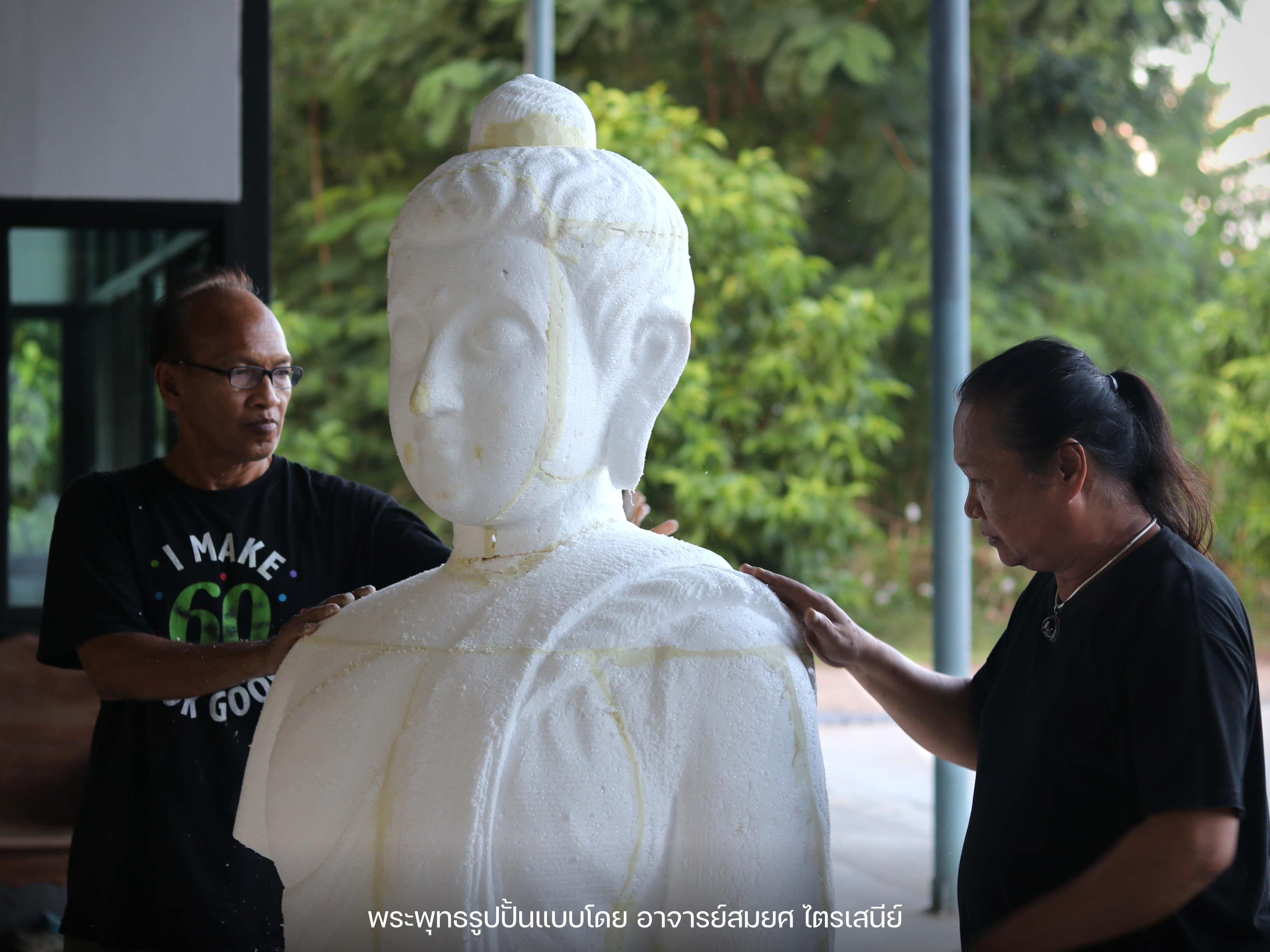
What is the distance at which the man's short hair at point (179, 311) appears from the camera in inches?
86.3

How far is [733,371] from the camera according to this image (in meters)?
7.21

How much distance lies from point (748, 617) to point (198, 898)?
1.16 meters

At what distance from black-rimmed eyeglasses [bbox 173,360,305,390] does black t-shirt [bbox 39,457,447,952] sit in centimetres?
17

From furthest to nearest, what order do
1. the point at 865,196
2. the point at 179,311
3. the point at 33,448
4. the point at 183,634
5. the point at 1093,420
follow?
the point at 865,196
the point at 33,448
the point at 179,311
the point at 183,634
the point at 1093,420

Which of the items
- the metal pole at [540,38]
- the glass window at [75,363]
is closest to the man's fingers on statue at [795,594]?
the glass window at [75,363]

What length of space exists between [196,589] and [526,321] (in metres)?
0.96

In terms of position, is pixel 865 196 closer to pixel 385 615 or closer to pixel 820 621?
pixel 820 621

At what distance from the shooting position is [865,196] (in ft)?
27.7

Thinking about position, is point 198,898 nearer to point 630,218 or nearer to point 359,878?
point 359,878

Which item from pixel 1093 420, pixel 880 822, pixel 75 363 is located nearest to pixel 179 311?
pixel 1093 420

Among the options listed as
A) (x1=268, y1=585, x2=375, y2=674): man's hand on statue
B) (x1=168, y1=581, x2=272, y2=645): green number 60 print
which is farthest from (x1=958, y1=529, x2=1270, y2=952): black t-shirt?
(x1=168, y1=581, x2=272, y2=645): green number 60 print

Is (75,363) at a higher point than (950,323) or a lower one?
lower

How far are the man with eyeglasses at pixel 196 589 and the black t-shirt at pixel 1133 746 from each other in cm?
99

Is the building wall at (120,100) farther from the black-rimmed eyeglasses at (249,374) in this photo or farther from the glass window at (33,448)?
the black-rimmed eyeglasses at (249,374)
